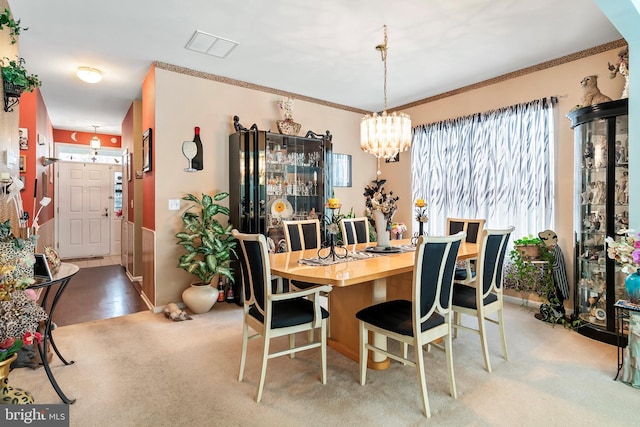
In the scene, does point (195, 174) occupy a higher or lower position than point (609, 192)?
higher

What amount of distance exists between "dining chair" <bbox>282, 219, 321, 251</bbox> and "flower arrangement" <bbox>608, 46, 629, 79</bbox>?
119 inches

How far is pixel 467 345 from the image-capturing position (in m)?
2.89

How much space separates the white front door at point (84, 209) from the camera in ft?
24.0

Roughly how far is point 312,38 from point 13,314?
296 centimetres

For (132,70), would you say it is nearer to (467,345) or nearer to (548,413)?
(467,345)

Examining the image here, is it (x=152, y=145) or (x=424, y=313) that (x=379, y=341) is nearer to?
(x=424, y=313)

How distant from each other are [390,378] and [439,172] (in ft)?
10.7

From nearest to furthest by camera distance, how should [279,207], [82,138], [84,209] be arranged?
[279,207], [82,138], [84,209]

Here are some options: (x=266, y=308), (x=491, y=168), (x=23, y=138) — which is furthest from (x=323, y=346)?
(x=23, y=138)

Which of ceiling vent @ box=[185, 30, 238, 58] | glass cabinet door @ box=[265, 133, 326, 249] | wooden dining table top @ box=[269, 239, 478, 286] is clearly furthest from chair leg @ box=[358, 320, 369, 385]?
ceiling vent @ box=[185, 30, 238, 58]

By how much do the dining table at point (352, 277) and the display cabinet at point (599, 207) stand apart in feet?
3.49

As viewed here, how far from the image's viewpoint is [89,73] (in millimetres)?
3881

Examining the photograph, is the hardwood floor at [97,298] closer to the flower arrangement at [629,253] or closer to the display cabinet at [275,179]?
the display cabinet at [275,179]

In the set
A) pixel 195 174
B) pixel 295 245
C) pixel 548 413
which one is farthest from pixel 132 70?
pixel 548 413
